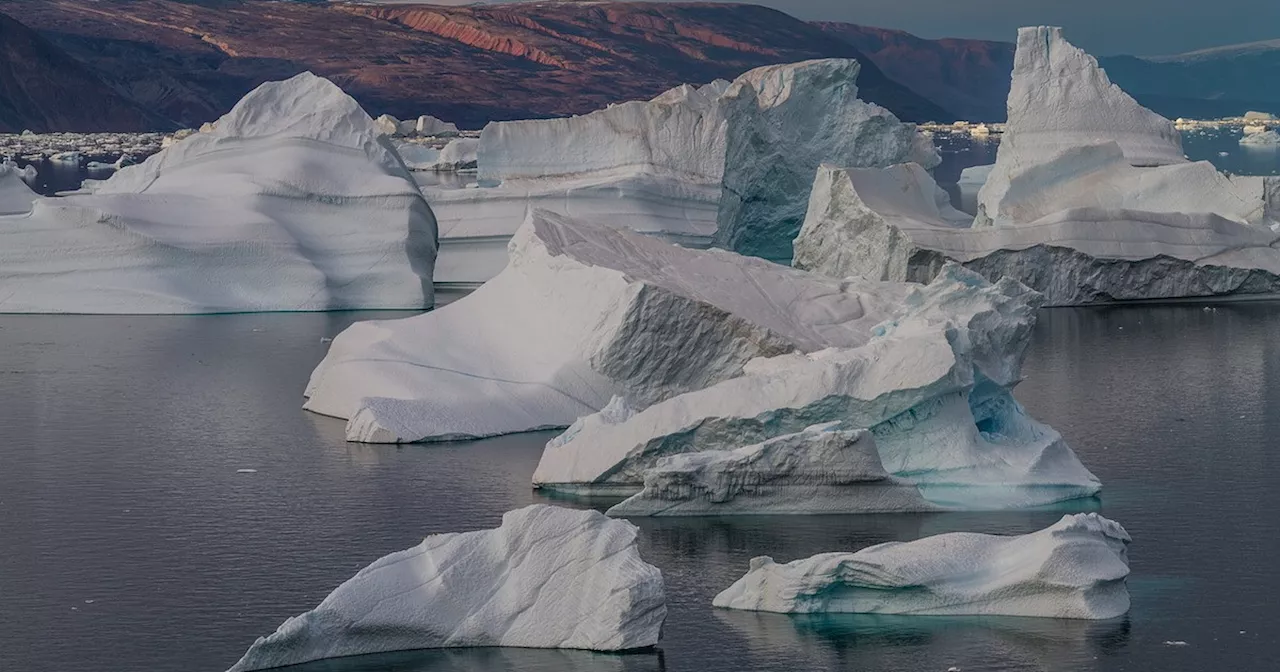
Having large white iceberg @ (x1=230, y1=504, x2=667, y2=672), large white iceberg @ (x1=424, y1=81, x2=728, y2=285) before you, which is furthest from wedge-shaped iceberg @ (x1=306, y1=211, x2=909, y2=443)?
large white iceberg @ (x1=424, y1=81, x2=728, y2=285)

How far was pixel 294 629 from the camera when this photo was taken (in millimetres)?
6309

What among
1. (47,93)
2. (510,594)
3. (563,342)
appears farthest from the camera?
(47,93)

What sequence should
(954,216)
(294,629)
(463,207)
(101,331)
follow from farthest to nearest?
(954,216) → (463,207) → (101,331) → (294,629)

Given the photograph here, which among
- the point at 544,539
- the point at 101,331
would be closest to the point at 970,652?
the point at 544,539

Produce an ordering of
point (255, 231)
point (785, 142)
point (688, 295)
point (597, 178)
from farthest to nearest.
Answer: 1. point (785, 142)
2. point (597, 178)
3. point (255, 231)
4. point (688, 295)

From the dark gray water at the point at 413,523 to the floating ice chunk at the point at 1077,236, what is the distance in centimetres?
292

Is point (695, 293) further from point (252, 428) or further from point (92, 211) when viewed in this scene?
point (92, 211)

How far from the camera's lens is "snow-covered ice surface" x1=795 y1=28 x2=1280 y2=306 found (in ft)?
56.0

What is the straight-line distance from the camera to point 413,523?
8508 millimetres

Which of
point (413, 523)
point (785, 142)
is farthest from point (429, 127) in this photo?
point (413, 523)

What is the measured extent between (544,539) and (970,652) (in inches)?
60.8

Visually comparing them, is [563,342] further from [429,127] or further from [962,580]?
[429,127]

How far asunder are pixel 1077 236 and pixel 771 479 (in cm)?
963

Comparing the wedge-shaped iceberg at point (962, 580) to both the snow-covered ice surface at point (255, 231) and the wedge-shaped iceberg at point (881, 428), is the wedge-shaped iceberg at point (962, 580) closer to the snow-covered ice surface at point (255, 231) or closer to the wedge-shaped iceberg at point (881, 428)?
the wedge-shaped iceberg at point (881, 428)
